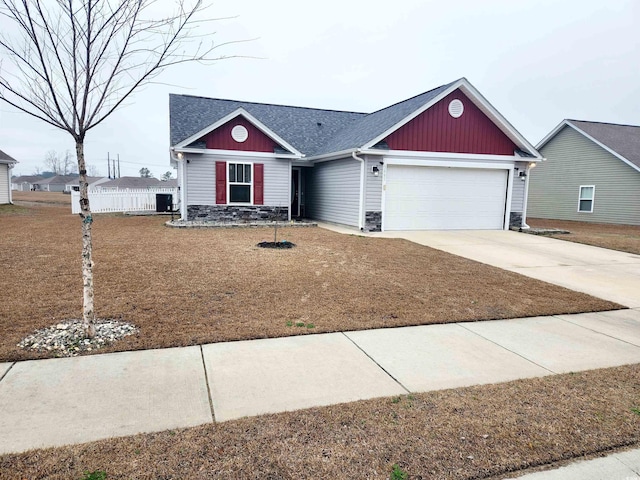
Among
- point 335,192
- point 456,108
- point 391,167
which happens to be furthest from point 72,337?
point 456,108

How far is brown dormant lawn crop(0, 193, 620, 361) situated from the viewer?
4.54 meters

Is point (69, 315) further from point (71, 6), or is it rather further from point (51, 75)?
point (71, 6)

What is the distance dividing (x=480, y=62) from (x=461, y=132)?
47.8ft

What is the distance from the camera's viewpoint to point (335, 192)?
51.4 ft

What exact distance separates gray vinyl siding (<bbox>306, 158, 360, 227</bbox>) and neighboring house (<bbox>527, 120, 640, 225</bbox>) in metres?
13.3

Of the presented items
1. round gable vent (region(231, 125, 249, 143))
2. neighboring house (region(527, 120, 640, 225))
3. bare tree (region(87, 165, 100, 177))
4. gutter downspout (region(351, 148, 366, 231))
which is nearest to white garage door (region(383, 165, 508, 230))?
gutter downspout (region(351, 148, 366, 231))

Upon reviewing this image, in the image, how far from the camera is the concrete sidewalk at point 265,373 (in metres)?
2.71

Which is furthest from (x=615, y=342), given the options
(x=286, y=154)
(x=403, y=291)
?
(x=286, y=154)

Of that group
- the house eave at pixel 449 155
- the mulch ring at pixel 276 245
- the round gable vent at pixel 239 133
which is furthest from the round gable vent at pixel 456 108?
the mulch ring at pixel 276 245

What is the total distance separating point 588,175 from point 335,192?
13724mm

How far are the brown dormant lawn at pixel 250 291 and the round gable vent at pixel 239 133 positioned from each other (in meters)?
6.34

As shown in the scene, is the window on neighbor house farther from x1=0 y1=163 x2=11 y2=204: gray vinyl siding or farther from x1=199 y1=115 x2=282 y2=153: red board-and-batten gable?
x1=0 y1=163 x2=11 y2=204: gray vinyl siding

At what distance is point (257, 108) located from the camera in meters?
19.6

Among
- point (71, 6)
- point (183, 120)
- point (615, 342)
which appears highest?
point (183, 120)
